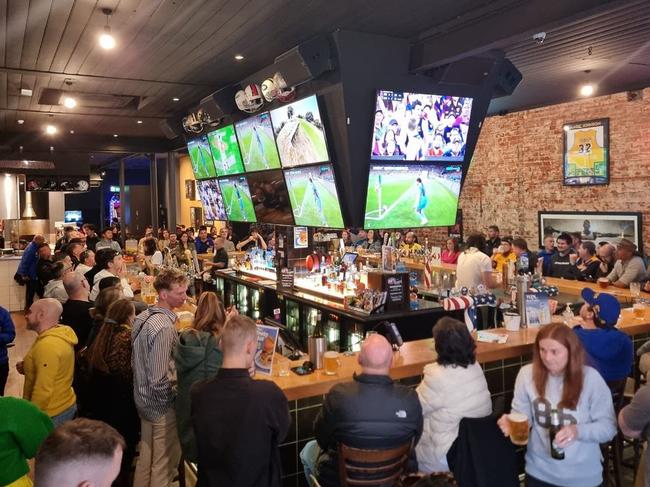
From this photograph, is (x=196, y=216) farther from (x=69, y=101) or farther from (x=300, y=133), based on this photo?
(x=300, y=133)

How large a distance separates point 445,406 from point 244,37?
13.8 feet

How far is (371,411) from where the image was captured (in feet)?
9.03

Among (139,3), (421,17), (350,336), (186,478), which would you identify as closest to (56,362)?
(186,478)

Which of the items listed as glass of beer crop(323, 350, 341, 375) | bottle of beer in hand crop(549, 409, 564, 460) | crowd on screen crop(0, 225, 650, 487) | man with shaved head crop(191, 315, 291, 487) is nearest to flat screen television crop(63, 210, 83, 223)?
crowd on screen crop(0, 225, 650, 487)

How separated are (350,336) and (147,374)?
3.23m

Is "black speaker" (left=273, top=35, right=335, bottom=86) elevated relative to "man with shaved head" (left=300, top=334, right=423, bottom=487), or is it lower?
elevated

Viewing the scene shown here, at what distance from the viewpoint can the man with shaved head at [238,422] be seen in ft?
8.78

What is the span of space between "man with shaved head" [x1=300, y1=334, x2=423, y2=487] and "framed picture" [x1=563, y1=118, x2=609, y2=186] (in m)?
8.21

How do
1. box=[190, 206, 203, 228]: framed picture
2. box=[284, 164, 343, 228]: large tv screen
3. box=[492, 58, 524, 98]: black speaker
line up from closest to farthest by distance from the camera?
box=[284, 164, 343, 228]: large tv screen < box=[492, 58, 524, 98]: black speaker < box=[190, 206, 203, 228]: framed picture

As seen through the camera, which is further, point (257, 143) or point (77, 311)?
point (257, 143)

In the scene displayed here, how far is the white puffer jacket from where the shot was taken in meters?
3.05

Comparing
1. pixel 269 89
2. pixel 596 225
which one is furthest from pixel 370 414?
pixel 596 225

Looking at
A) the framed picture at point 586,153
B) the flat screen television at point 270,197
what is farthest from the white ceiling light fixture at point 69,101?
the framed picture at point 586,153

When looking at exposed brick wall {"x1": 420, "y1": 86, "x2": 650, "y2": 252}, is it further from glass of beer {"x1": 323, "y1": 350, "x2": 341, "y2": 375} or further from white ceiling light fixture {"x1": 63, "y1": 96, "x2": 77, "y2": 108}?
white ceiling light fixture {"x1": 63, "y1": 96, "x2": 77, "y2": 108}
